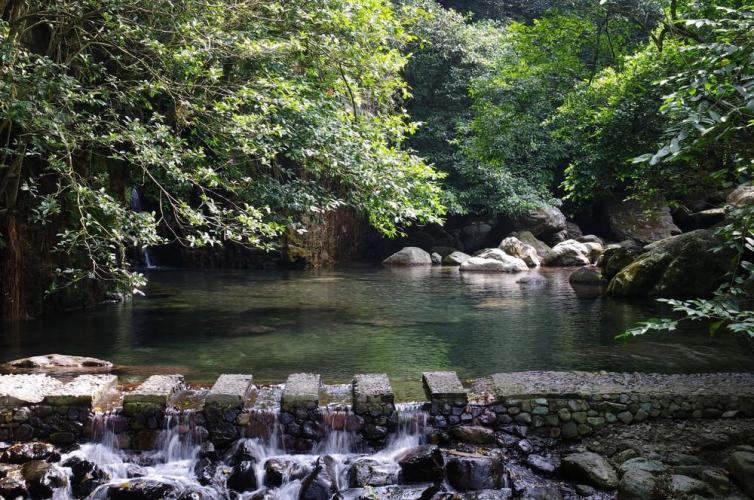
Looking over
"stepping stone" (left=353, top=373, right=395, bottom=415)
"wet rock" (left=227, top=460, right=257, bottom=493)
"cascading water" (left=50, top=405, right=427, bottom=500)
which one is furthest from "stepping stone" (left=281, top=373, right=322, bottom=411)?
"wet rock" (left=227, top=460, right=257, bottom=493)

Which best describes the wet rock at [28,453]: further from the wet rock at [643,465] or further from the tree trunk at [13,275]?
the tree trunk at [13,275]

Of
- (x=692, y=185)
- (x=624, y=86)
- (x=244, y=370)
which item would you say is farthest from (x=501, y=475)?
(x=624, y=86)

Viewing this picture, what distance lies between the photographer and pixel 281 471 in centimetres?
509

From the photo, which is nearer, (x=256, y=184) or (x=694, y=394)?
(x=694, y=394)

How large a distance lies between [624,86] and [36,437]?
14.1 meters

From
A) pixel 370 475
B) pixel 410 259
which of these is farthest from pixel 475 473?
pixel 410 259

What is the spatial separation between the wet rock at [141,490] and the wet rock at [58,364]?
3089mm

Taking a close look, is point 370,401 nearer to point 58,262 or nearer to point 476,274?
point 58,262

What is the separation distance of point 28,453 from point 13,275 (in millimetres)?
6968

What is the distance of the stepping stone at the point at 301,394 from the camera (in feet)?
18.2

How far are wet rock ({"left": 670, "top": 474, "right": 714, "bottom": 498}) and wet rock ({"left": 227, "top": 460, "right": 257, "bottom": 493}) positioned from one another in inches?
126

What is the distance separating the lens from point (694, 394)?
17.9 ft

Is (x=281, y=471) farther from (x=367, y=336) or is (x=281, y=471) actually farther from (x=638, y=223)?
(x=638, y=223)

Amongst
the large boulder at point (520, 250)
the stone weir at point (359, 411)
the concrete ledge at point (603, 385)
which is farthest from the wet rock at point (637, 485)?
the large boulder at point (520, 250)
